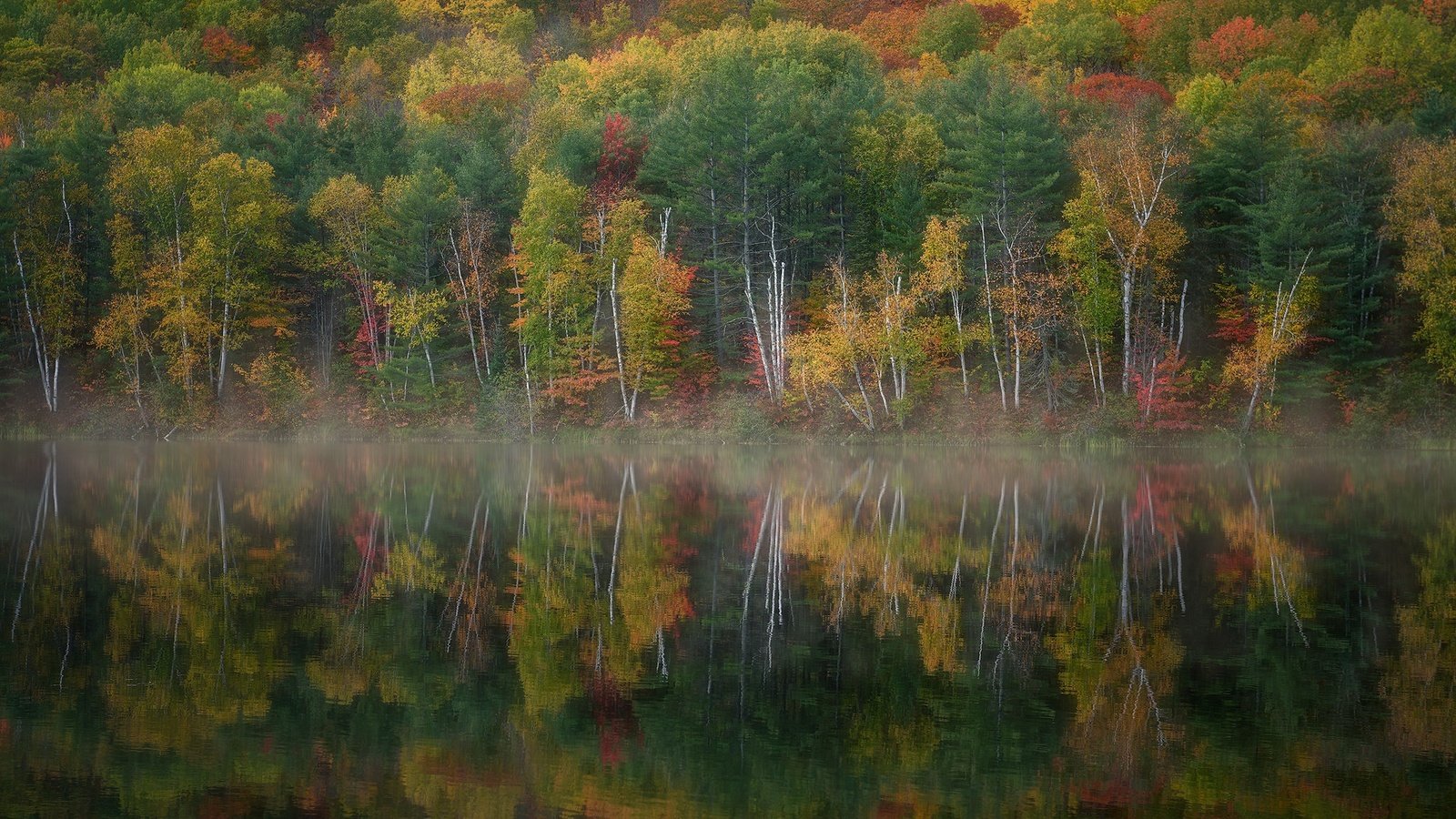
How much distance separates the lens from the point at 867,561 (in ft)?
68.9

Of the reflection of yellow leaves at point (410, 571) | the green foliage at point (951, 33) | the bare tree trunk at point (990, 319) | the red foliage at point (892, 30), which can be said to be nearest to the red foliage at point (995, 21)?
the green foliage at point (951, 33)

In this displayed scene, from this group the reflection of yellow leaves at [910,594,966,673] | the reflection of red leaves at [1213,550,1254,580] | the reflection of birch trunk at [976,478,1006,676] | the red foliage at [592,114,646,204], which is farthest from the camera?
the red foliage at [592,114,646,204]

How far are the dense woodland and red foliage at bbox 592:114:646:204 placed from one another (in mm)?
562

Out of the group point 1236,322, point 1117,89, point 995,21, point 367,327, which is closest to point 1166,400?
point 1236,322

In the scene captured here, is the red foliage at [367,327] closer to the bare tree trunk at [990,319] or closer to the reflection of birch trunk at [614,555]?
the bare tree trunk at [990,319]

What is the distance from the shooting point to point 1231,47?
282 ft

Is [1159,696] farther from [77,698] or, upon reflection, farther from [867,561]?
[77,698]

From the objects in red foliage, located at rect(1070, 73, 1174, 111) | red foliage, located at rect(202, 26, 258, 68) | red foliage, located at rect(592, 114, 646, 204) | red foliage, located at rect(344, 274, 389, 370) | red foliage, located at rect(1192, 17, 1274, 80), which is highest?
red foliage, located at rect(202, 26, 258, 68)

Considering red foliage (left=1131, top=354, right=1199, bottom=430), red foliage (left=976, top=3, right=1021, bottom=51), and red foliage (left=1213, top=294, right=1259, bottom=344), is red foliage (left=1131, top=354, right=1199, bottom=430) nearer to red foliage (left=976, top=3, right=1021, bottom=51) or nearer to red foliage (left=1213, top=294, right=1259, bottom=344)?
red foliage (left=1213, top=294, right=1259, bottom=344)

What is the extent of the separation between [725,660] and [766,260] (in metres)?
45.3

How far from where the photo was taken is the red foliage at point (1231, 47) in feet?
281

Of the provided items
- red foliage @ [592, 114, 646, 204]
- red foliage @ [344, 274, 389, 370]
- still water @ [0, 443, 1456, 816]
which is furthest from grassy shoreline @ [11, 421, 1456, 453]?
still water @ [0, 443, 1456, 816]

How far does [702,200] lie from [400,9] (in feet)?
214

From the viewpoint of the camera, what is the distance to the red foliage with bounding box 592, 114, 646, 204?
62.7 meters
